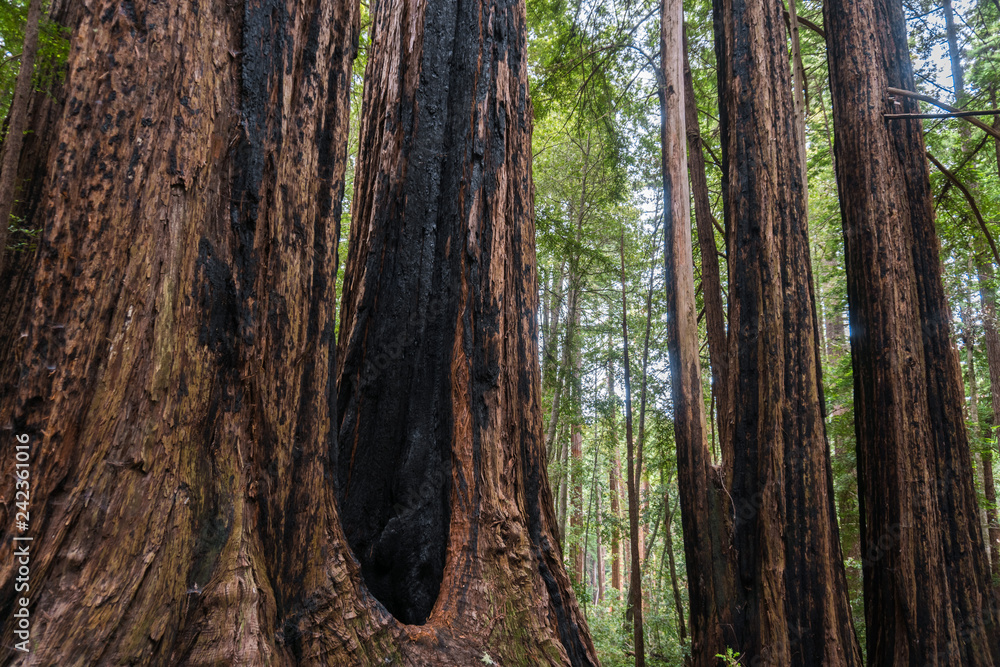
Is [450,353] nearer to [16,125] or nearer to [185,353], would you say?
[185,353]

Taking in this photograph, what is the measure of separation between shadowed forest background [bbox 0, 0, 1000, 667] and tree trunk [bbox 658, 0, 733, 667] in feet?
0.08

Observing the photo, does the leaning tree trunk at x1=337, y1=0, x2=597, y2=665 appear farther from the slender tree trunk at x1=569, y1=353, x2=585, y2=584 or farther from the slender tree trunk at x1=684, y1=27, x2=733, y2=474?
the slender tree trunk at x1=569, y1=353, x2=585, y2=584

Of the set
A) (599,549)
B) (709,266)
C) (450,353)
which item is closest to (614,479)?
(599,549)

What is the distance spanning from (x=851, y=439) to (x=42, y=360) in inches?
416

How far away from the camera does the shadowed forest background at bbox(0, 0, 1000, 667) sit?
4.11ft

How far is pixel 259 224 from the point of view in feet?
5.23

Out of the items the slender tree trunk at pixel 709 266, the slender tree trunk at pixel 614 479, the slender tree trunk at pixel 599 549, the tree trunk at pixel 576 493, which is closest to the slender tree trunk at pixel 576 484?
the tree trunk at pixel 576 493

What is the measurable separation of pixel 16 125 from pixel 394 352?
1.47 m

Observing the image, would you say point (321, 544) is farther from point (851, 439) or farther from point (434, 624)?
point (851, 439)

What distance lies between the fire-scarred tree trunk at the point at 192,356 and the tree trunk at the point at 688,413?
7.28 ft

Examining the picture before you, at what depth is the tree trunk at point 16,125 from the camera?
1.23 m

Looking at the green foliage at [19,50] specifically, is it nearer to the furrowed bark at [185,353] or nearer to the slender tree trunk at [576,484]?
the furrowed bark at [185,353]

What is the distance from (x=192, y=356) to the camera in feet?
4.59

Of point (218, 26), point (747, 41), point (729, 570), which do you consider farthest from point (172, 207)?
point (747, 41)
